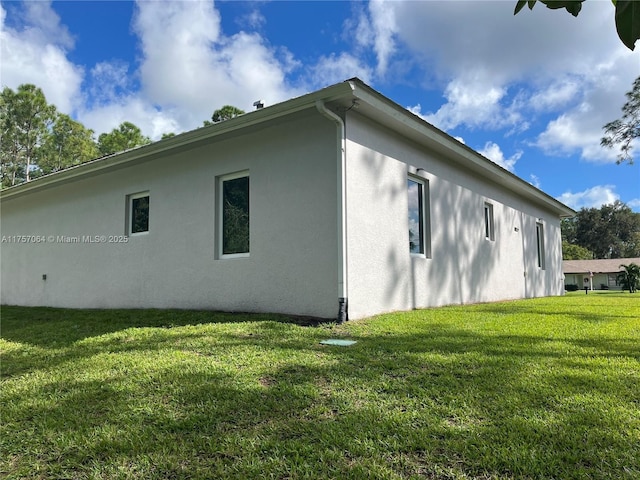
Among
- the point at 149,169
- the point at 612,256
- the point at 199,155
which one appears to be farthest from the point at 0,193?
the point at 612,256

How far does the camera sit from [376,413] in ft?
7.93

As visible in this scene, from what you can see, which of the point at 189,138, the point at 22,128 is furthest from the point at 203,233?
the point at 22,128

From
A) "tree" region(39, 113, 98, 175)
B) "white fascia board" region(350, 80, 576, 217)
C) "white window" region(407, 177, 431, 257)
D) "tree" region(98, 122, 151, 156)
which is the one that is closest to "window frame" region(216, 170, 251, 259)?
"white fascia board" region(350, 80, 576, 217)

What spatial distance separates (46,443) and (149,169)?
6.91 metres

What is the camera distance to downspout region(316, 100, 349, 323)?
5.45 m

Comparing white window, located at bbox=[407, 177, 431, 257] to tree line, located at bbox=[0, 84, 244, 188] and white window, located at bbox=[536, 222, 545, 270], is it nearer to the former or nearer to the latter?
white window, located at bbox=[536, 222, 545, 270]

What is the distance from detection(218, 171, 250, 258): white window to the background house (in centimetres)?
4473

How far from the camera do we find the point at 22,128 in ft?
81.3

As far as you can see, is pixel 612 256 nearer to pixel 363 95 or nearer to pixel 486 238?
pixel 486 238

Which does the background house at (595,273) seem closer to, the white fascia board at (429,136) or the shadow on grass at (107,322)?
the white fascia board at (429,136)

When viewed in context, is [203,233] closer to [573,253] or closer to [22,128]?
[22,128]

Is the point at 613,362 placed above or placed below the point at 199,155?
below

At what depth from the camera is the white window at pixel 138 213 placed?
→ 851 centimetres

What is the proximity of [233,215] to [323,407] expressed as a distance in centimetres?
500
